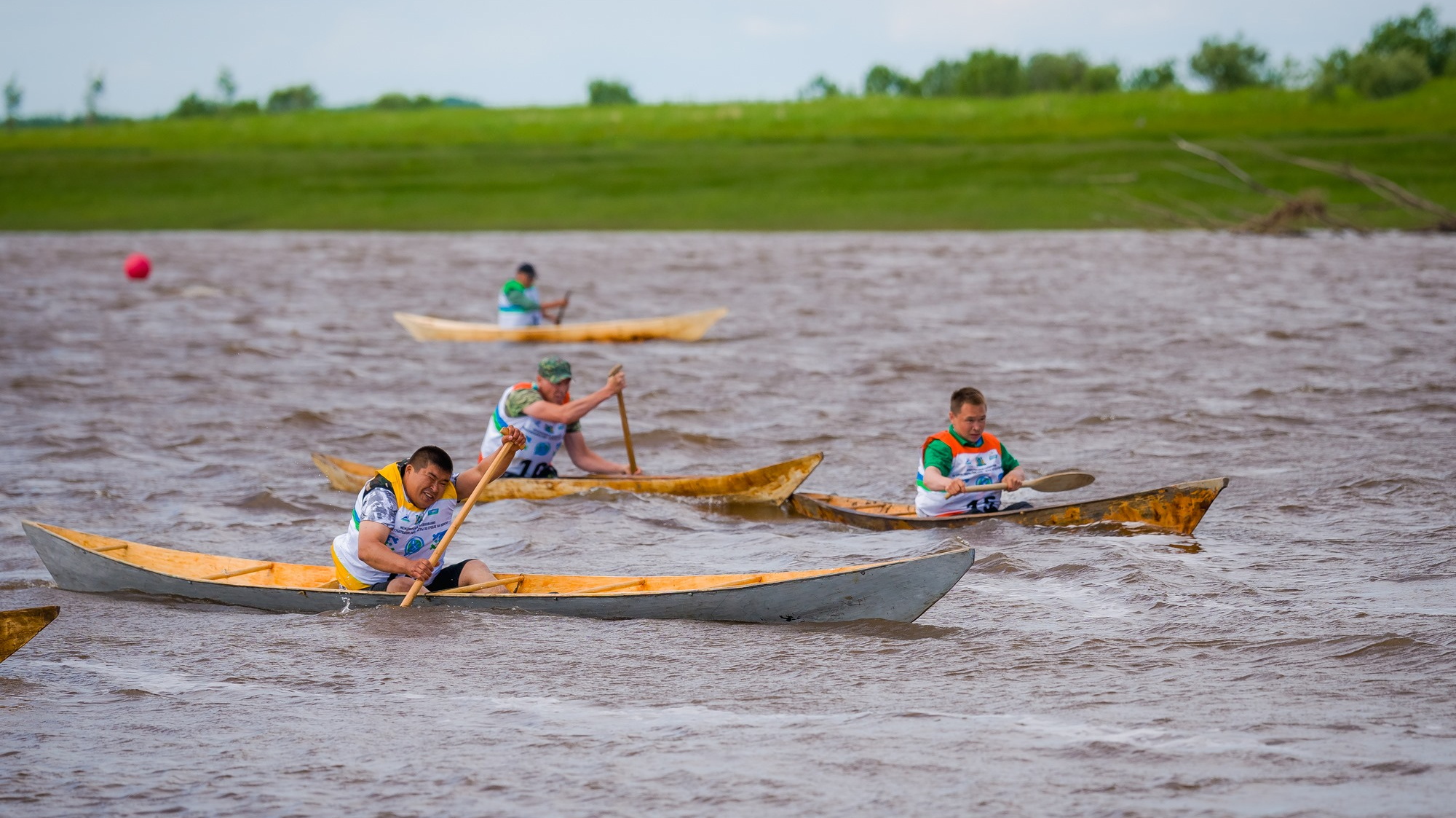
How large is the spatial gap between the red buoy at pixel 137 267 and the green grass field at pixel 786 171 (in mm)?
A: 12338

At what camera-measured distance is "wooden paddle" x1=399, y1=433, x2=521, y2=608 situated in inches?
316

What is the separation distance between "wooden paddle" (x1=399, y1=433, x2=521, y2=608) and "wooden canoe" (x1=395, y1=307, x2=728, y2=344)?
12817mm

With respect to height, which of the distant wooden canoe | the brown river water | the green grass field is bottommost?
the brown river water

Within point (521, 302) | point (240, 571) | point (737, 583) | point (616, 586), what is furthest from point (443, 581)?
point (521, 302)

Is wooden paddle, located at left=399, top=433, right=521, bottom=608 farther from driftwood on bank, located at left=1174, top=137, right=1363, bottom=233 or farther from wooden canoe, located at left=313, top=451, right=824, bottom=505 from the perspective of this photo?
driftwood on bank, located at left=1174, top=137, right=1363, bottom=233

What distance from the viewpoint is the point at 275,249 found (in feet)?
132

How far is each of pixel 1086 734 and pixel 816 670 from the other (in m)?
1.45

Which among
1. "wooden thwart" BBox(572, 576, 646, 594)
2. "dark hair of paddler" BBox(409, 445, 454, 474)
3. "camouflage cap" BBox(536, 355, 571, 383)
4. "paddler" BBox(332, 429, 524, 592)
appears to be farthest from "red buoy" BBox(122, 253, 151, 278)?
"wooden thwart" BBox(572, 576, 646, 594)

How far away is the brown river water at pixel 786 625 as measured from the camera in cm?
580

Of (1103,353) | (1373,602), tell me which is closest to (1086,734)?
(1373,602)

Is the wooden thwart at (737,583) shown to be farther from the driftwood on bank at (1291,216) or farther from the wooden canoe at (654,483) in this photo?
the driftwood on bank at (1291,216)

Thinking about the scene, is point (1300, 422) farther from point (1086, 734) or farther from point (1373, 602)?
point (1086, 734)

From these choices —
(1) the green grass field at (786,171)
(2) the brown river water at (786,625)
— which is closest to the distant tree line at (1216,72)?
(1) the green grass field at (786,171)

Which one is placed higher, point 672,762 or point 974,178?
point 974,178
